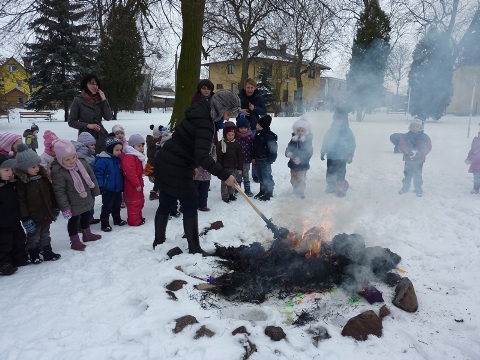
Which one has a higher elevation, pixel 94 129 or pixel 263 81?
Answer: pixel 263 81

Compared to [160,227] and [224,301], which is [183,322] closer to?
[224,301]

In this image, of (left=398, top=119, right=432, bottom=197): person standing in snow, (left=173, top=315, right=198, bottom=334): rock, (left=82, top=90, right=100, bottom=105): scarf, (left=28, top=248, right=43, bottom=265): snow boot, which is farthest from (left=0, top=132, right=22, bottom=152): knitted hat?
(left=398, top=119, right=432, bottom=197): person standing in snow

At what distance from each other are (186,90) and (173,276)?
25.6 ft

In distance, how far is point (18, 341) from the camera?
2.79m

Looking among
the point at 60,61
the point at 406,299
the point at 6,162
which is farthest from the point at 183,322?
the point at 60,61

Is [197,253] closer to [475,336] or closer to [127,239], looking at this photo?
[127,239]

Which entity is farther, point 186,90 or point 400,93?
point 400,93

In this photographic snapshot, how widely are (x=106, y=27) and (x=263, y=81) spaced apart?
2281cm

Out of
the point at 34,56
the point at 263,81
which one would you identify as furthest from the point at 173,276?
Answer: the point at 263,81

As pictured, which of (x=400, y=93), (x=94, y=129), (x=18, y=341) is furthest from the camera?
(x=400, y=93)

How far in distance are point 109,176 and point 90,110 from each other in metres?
1.52

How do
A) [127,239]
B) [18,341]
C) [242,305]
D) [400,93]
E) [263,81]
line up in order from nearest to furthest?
[18,341]
[242,305]
[127,239]
[400,93]
[263,81]

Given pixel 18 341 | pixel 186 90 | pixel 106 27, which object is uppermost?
pixel 106 27

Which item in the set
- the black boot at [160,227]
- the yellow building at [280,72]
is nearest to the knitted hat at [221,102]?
the black boot at [160,227]
